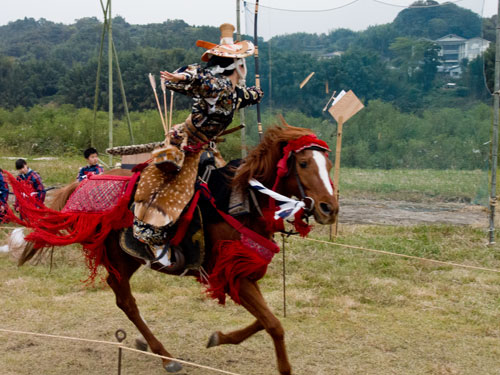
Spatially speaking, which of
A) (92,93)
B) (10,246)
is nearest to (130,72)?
(92,93)

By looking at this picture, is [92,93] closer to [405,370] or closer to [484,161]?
[484,161]

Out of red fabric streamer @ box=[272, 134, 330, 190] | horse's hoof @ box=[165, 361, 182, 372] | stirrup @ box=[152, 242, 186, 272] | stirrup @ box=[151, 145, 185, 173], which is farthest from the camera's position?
horse's hoof @ box=[165, 361, 182, 372]

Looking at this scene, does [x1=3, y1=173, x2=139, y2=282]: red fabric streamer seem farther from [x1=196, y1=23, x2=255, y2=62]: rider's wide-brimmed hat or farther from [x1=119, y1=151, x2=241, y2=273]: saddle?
[x1=196, y1=23, x2=255, y2=62]: rider's wide-brimmed hat

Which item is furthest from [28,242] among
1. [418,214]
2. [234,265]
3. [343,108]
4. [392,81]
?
[392,81]

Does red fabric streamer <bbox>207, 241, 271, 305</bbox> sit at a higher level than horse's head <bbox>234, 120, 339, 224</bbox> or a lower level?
lower

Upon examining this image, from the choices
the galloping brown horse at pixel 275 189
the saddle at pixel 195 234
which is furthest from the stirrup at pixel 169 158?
the galloping brown horse at pixel 275 189

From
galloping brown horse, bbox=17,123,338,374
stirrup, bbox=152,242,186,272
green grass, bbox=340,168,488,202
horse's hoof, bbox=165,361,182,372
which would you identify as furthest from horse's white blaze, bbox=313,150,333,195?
green grass, bbox=340,168,488,202

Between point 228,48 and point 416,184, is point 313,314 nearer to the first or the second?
point 228,48

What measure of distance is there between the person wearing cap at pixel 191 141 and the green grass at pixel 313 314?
1359 millimetres

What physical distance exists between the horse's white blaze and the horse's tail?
7.45 feet

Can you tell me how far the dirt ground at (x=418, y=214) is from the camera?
29.5ft

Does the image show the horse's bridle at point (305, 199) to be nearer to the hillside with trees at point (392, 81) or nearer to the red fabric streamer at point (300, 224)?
the red fabric streamer at point (300, 224)

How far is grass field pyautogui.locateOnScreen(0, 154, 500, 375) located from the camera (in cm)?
448

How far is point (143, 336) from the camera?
4.62m
